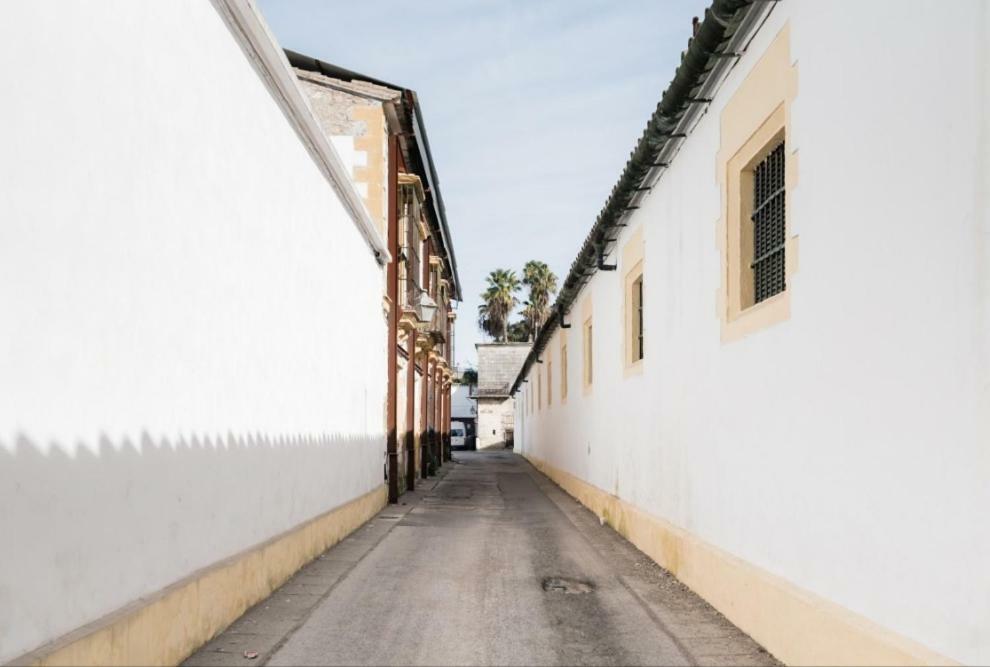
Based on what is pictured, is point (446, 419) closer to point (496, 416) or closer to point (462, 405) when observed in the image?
point (496, 416)

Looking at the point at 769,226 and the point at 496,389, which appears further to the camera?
the point at 496,389

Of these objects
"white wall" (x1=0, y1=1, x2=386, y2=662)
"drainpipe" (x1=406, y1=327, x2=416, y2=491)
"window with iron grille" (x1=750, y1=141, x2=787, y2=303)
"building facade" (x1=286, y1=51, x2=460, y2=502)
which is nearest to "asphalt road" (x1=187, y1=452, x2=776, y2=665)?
"white wall" (x1=0, y1=1, x2=386, y2=662)

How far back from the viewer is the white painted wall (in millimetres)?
3758

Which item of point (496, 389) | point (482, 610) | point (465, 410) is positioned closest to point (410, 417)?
point (482, 610)

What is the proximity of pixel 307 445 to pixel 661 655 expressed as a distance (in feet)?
16.9

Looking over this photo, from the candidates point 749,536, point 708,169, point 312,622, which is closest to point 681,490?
point 749,536

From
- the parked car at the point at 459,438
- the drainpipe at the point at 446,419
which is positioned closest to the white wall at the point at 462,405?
the parked car at the point at 459,438

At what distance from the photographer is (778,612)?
5.79 m

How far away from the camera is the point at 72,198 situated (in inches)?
172

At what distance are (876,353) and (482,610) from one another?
385cm

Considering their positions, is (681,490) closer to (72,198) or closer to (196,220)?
(196,220)

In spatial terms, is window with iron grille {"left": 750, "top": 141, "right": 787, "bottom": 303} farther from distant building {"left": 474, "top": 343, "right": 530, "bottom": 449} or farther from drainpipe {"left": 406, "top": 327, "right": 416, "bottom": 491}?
distant building {"left": 474, "top": 343, "right": 530, "bottom": 449}

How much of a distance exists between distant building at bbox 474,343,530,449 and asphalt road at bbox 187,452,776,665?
47.2 meters

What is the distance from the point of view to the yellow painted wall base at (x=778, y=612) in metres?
4.38
